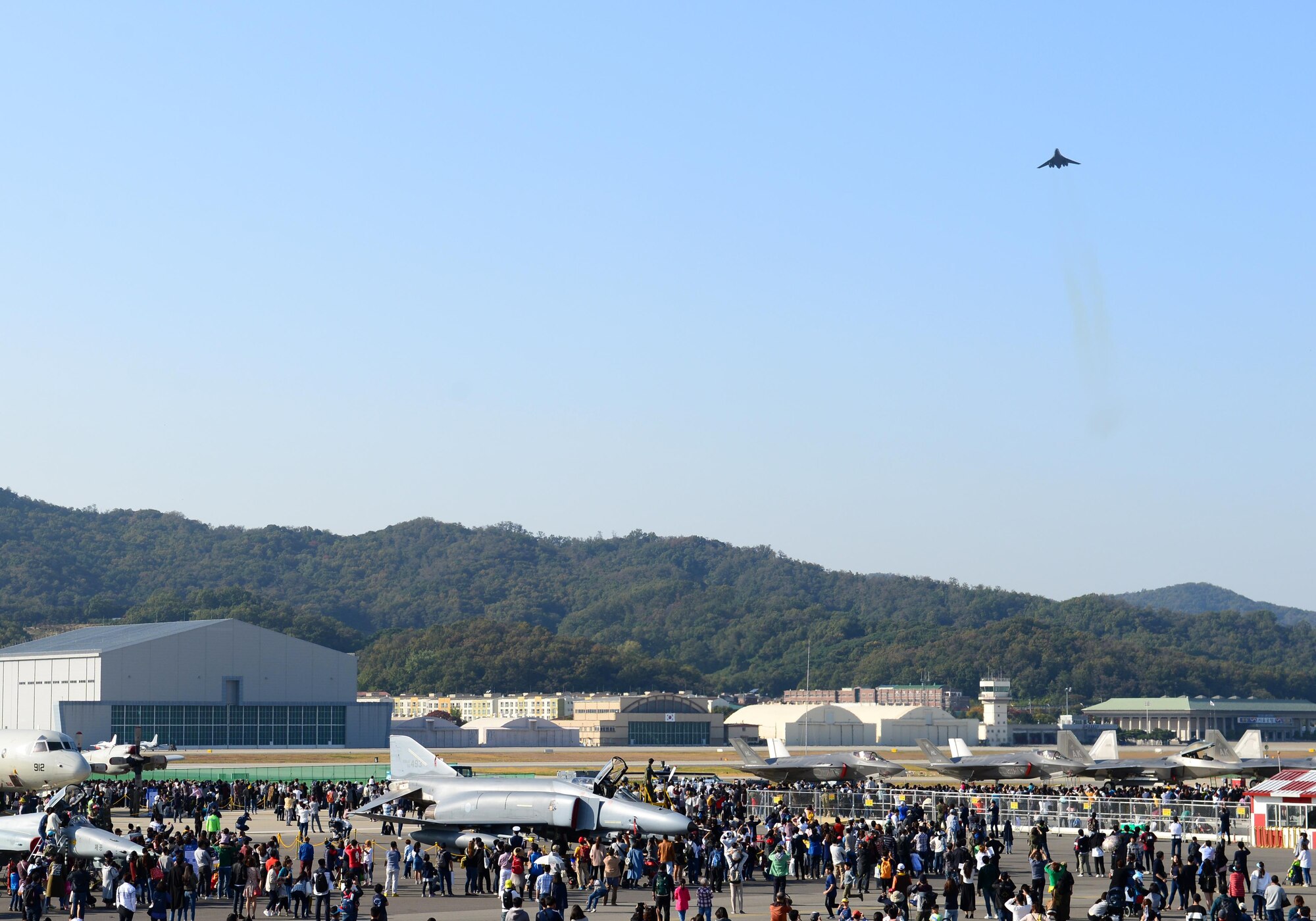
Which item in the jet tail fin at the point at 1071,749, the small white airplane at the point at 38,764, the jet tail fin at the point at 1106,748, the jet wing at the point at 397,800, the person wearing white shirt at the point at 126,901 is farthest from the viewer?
the jet tail fin at the point at 1106,748

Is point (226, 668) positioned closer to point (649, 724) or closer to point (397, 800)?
point (649, 724)

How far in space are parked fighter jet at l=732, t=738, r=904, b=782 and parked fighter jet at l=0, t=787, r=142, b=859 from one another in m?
45.9

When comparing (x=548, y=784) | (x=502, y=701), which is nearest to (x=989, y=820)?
(x=548, y=784)

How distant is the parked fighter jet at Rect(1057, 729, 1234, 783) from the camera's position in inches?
2889

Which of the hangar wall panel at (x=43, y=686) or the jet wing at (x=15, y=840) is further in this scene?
the hangar wall panel at (x=43, y=686)

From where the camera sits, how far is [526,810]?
3925 centimetres

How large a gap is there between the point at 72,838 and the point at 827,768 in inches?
1863

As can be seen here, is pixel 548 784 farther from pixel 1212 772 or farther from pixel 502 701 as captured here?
pixel 502 701

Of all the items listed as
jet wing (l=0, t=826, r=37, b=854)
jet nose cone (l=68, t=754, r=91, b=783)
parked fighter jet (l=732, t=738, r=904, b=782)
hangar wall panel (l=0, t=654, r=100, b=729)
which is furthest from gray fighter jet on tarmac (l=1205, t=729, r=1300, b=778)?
hangar wall panel (l=0, t=654, r=100, b=729)

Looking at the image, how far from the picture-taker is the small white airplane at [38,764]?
5241 cm

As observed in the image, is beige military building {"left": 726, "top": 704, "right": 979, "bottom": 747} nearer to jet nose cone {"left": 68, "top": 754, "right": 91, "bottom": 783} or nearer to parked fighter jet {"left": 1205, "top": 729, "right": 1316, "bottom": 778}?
parked fighter jet {"left": 1205, "top": 729, "right": 1316, "bottom": 778}

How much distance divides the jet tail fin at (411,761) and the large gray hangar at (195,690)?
244ft

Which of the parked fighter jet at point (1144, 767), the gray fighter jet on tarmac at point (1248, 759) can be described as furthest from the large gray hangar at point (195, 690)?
A: the gray fighter jet on tarmac at point (1248, 759)

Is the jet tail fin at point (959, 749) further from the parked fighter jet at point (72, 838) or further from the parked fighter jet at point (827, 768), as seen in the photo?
the parked fighter jet at point (72, 838)
